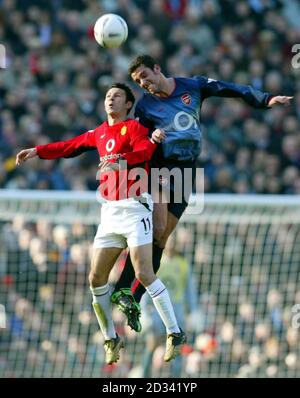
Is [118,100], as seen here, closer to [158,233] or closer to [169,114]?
[169,114]

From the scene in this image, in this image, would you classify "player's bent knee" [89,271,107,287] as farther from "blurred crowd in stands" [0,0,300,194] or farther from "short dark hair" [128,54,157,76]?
"blurred crowd in stands" [0,0,300,194]

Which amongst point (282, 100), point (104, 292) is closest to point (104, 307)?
point (104, 292)

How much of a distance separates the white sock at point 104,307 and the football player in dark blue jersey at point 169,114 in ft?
0.34

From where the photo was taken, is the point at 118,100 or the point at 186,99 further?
the point at 186,99

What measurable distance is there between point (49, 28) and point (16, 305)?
6.38 metres

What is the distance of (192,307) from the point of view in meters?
17.6

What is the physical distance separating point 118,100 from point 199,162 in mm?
8684

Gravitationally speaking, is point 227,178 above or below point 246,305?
above

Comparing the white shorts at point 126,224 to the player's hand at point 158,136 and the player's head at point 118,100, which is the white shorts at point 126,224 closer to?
the player's hand at point 158,136

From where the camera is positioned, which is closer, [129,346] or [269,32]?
[129,346]

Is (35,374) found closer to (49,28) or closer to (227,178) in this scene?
(227,178)

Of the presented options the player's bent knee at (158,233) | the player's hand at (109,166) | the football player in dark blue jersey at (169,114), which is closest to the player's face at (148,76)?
the football player in dark blue jersey at (169,114)
